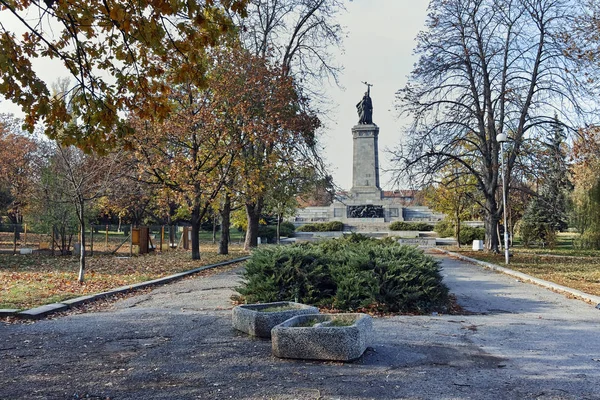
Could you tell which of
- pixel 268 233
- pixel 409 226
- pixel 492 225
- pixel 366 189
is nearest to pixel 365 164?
pixel 366 189

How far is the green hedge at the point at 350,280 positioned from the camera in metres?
8.62

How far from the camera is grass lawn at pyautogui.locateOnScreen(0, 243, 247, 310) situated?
32.0 feet

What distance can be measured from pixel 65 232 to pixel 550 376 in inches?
805

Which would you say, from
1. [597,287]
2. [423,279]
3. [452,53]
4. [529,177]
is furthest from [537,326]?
[452,53]

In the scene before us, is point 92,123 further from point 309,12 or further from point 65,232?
point 309,12

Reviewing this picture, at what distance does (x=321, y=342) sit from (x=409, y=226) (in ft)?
134

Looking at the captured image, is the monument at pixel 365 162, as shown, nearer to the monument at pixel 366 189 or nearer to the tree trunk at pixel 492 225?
the monument at pixel 366 189

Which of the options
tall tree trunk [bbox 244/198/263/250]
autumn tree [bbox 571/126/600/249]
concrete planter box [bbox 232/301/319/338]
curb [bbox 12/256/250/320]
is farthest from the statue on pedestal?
concrete planter box [bbox 232/301/319/338]

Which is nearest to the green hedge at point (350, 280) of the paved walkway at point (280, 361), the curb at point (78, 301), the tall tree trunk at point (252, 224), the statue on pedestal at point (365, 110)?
the paved walkway at point (280, 361)

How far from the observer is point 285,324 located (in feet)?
18.5

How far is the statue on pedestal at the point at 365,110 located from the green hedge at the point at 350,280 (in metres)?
41.3

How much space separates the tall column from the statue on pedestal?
130 cm

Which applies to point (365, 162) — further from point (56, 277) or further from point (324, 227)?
point (56, 277)

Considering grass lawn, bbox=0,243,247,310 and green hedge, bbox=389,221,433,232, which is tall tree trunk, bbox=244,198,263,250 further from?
green hedge, bbox=389,221,433,232
